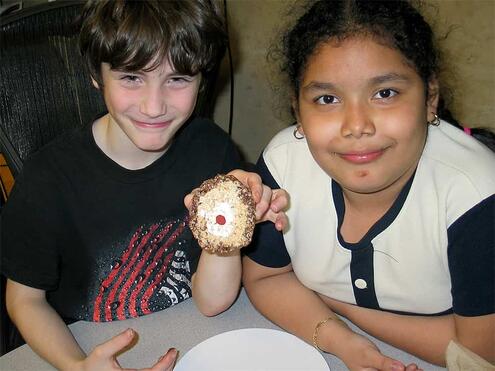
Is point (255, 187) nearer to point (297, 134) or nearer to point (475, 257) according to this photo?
point (297, 134)

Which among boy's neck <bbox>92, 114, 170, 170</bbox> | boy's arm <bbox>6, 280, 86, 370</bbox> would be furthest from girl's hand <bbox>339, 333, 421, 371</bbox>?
boy's neck <bbox>92, 114, 170, 170</bbox>

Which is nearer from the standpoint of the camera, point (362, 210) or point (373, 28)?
point (373, 28)

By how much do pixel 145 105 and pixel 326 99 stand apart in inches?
14.4

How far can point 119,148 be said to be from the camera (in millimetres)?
1201

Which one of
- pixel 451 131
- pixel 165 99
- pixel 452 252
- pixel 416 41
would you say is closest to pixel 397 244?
pixel 452 252

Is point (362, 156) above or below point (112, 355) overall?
above

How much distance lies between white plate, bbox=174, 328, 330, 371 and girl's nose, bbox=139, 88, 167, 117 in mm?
458

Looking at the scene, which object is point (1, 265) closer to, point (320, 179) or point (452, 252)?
point (320, 179)

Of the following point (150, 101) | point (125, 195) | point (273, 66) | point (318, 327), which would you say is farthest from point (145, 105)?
point (273, 66)

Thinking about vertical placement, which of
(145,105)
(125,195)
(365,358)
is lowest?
(365,358)

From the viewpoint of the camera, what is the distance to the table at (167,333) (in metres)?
0.98

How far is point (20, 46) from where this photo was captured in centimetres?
123

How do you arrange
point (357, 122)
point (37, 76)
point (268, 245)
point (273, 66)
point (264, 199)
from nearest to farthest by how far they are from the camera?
point (357, 122) → point (264, 199) → point (268, 245) → point (37, 76) → point (273, 66)

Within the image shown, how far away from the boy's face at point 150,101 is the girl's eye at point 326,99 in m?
0.29
